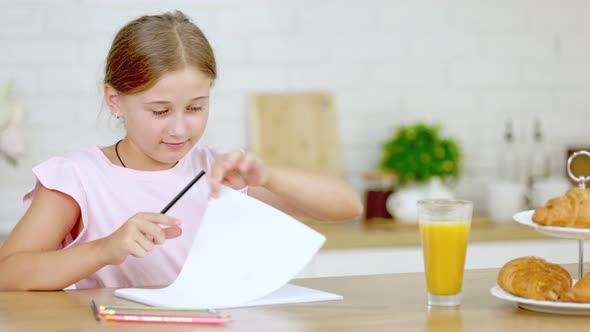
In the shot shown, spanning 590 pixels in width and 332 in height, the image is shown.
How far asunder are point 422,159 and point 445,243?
2070 millimetres

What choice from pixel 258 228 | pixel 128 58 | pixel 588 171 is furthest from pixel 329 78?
pixel 258 228

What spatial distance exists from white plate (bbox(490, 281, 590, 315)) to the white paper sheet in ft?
0.98

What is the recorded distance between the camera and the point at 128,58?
6.27 ft

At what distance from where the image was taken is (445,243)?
147cm

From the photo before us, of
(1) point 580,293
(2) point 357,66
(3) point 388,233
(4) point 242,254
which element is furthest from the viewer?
(2) point 357,66

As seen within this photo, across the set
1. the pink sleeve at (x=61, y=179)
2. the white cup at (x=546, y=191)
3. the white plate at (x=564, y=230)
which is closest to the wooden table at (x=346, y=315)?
the white plate at (x=564, y=230)

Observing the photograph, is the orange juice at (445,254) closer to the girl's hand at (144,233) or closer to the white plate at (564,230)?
the white plate at (564,230)

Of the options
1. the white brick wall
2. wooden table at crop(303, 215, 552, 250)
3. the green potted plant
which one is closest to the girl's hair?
wooden table at crop(303, 215, 552, 250)

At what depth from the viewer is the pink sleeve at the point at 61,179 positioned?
1905 millimetres

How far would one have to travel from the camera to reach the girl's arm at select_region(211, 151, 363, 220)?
62.1 inches

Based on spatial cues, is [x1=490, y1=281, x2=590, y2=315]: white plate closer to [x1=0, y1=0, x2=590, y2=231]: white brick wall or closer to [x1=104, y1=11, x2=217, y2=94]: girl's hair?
[x1=104, y1=11, x2=217, y2=94]: girl's hair

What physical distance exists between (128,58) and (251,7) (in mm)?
1725

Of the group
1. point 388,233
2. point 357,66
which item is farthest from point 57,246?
point 357,66

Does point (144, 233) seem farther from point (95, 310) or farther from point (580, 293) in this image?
point (580, 293)
